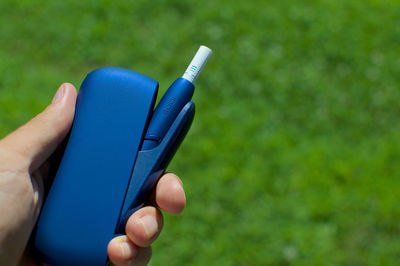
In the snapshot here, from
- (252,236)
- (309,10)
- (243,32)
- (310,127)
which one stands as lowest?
(252,236)

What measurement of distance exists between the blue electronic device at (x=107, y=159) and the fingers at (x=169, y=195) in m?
0.05

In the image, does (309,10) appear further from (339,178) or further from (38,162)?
(38,162)

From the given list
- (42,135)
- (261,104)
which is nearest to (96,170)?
(42,135)

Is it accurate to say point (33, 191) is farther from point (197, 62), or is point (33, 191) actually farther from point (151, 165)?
point (197, 62)

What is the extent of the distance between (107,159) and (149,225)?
0.83ft

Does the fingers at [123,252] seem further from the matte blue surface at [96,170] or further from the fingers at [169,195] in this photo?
the fingers at [169,195]

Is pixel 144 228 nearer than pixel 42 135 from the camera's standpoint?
Yes

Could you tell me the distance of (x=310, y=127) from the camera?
3064mm

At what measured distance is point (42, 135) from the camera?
162cm

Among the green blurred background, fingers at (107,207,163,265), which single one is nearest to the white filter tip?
fingers at (107,207,163,265)

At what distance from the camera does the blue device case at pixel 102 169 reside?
1436 millimetres

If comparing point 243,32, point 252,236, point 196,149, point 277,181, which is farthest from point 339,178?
point 243,32

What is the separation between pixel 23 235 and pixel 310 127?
6.57ft

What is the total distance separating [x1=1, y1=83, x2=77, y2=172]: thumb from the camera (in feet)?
5.31
